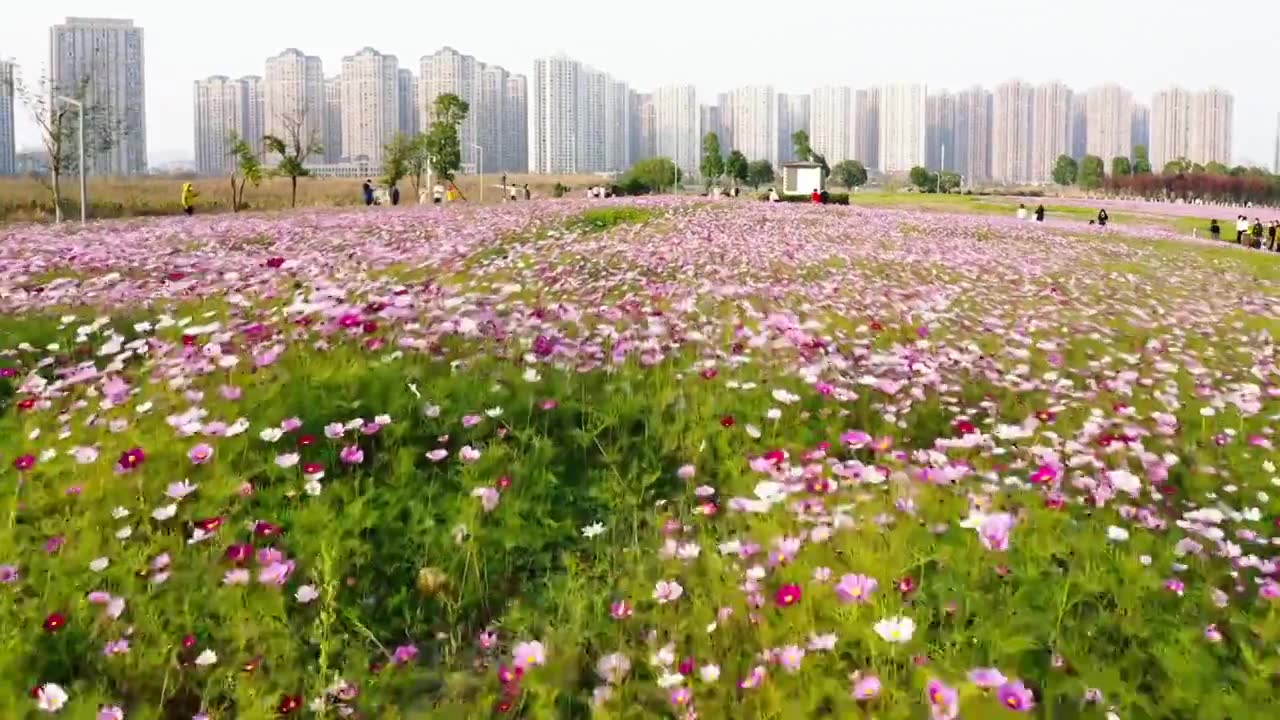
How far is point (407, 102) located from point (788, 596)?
176 metres

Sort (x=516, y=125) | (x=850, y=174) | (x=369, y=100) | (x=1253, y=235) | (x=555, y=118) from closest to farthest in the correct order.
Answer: (x=1253, y=235)
(x=850, y=174)
(x=369, y=100)
(x=555, y=118)
(x=516, y=125)

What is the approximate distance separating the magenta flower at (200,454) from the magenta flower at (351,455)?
558mm

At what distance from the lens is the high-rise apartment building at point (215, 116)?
513 ft

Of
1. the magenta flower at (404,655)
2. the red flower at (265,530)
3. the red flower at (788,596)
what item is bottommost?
the magenta flower at (404,655)

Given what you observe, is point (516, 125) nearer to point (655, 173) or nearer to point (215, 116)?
point (215, 116)

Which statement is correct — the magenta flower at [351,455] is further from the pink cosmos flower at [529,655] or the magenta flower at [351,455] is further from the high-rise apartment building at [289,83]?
the high-rise apartment building at [289,83]

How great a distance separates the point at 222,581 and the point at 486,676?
1095 mm

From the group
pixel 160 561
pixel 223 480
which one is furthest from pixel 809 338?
pixel 160 561

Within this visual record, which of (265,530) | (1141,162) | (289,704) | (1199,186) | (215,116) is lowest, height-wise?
(289,704)

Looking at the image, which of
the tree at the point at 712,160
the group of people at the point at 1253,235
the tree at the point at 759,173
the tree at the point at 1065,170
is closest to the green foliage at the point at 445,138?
the group of people at the point at 1253,235

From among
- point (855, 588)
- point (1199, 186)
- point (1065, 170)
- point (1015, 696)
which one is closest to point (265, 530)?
point (855, 588)

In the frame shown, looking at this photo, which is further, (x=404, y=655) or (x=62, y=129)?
(x=62, y=129)

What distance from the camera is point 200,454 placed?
4.25 meters

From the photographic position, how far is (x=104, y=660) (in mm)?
3236
